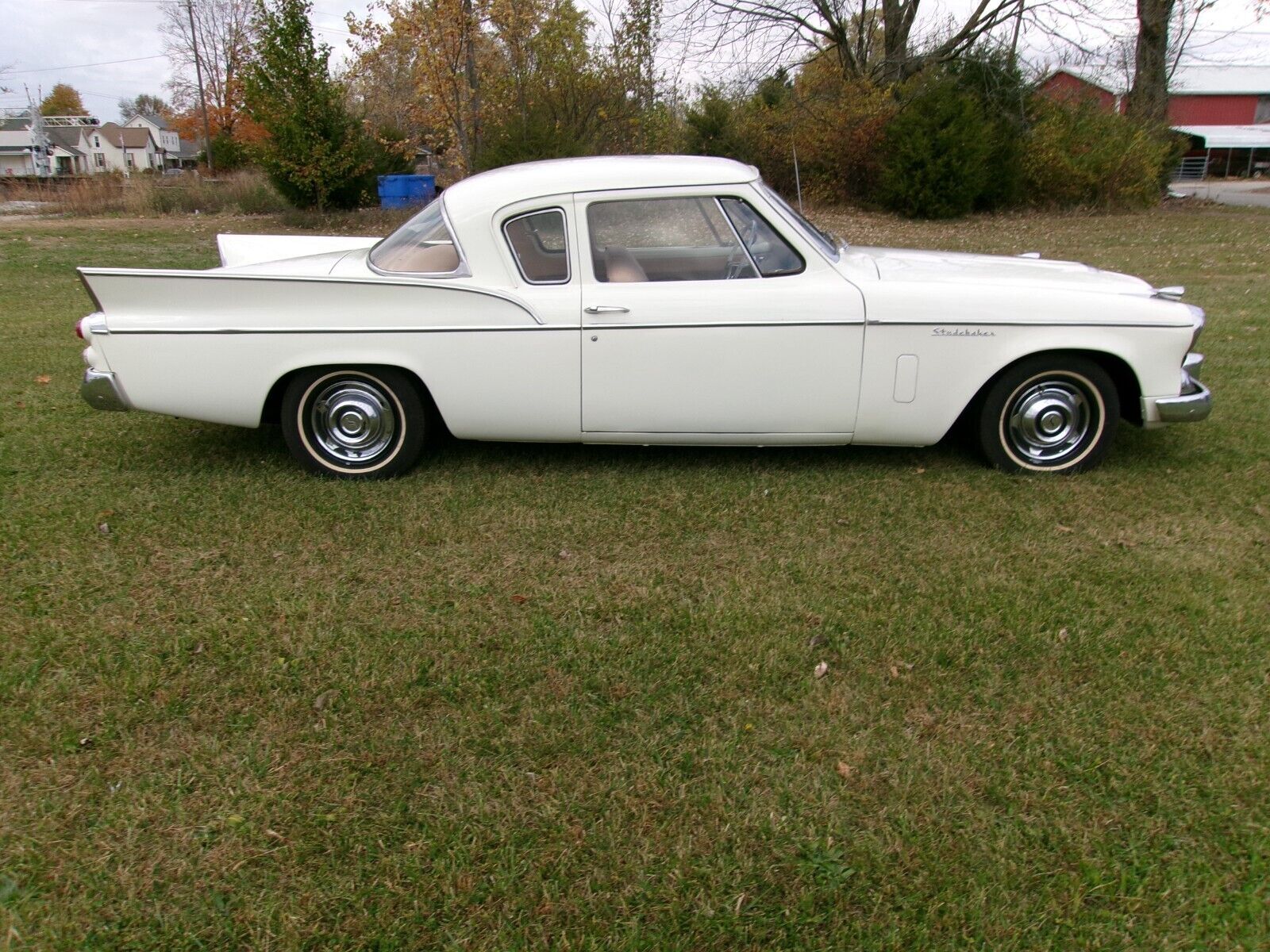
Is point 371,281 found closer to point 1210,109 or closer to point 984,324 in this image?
point 984,324

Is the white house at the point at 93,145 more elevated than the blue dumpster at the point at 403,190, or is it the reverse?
the white house at the point at 93,145

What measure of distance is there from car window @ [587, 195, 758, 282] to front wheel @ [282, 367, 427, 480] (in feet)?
3.85

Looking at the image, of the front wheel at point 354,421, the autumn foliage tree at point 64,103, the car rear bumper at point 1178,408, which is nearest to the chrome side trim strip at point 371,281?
the front wheel at point 354,421

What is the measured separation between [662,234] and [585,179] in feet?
1.53

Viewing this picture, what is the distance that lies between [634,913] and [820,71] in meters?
23.7

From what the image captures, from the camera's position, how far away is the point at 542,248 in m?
4.50

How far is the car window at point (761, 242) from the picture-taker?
4.50 meters

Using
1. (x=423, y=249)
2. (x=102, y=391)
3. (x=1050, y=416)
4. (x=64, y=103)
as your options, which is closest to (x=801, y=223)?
(x=1050, y=416)

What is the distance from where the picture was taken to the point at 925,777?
267cm

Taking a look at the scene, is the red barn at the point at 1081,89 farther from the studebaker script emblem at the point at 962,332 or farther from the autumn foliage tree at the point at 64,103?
the autumn foliage tree at the point at 64,103

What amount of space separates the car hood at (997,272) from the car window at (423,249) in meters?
2.11

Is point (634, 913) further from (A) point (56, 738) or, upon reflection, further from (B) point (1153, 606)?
(B) point (1153, 606)

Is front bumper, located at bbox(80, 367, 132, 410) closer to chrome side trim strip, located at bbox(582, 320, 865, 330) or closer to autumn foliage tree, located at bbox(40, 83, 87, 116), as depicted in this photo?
chrome side trim strip, located at bbox(582, 320, 865, 330)

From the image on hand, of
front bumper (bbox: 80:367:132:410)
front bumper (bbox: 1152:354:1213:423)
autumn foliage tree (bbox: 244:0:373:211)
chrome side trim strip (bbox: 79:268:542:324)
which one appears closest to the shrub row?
autumn foliage tree (bbox: 244:0:373:211)
